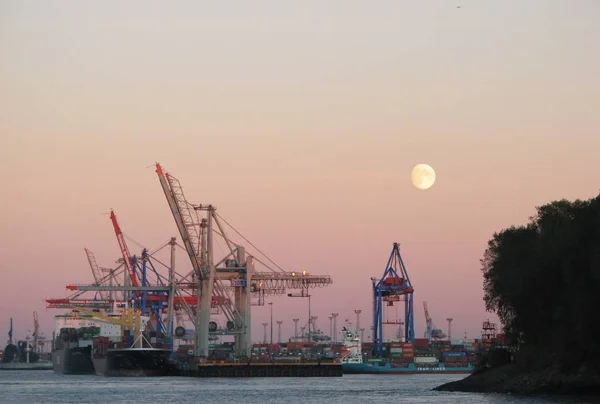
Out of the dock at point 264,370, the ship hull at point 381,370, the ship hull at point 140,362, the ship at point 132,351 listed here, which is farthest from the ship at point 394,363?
the ship hull at point 140,362

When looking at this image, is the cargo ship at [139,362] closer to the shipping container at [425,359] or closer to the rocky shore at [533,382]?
the shipping container at [425,359]

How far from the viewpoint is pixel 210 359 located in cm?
13700

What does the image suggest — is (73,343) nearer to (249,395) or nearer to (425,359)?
(425,359)

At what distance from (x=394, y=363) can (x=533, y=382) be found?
102 meters

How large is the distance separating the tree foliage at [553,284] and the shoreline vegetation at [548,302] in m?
0.06

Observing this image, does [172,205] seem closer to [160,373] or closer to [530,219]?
[160,373]

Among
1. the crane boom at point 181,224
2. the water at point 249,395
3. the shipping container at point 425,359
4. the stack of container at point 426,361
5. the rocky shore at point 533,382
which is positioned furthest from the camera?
the shipping container at point 425,359

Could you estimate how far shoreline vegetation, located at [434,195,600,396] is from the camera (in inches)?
2876

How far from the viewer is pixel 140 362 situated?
137750 millimetres

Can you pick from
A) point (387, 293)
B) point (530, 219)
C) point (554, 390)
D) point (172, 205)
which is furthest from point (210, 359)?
point (554, 390)

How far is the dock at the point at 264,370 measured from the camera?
130 metres

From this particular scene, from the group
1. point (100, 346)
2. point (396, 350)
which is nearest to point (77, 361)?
point (100, 346)

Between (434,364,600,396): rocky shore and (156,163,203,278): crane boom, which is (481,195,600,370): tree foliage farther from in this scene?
(156,163,203,278): crane boom

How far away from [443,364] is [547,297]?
374ft
